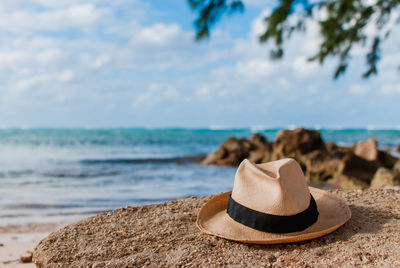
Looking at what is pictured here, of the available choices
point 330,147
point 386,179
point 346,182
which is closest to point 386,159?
point 330,147

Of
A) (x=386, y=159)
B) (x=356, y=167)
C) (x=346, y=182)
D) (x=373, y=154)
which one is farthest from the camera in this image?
(x=373, y=154)

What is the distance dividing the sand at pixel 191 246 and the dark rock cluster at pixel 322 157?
4.68m

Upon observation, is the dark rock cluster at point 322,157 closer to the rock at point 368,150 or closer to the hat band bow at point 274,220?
the rock at point 368,150

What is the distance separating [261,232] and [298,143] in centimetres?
1066

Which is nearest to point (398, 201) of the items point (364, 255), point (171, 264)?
point (364, 255)

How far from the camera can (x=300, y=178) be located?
8.89ft

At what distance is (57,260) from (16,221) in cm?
339

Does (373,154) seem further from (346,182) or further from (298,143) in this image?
(346,182)

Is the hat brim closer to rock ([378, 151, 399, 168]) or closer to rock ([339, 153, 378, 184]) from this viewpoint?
rock ([339, 153, 378, 184])

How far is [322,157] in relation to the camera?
1139 cm

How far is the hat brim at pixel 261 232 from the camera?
2533mm

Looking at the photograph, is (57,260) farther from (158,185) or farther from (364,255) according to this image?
(158,185)

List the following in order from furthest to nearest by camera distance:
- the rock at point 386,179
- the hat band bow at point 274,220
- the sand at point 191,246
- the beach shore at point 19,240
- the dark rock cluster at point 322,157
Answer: the dark rock cluster at point 322,157 < the rock at point 386,179 < the beach shore at point 19,240 < the hat band bow at point 274,220 < the sand at point 191,246

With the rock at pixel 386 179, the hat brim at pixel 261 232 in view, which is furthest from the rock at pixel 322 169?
the hat brim at pixel 261 232
